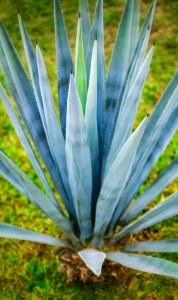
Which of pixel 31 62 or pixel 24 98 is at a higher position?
pixel 31 62

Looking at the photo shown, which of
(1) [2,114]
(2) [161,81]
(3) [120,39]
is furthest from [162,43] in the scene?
(3) [120,39]

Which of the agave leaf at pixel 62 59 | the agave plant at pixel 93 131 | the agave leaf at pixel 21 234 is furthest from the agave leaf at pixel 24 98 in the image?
the agave leaf at pixel 21 234

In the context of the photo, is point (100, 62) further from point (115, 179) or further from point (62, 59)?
point (115, 179)

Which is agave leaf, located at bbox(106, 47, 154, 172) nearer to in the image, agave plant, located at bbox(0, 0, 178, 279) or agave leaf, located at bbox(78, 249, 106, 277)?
agave plant, located at bbox(0, 0, 178, 279)

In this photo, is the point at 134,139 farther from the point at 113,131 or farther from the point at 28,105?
the point at 28,105

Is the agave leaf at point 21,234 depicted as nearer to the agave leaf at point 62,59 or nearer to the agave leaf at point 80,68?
the agave leaf at point 62,59

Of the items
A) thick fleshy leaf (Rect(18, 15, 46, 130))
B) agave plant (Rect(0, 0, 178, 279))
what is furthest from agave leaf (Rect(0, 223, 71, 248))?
thick fleshy leaf (Rect(18, 15, 46, 130))

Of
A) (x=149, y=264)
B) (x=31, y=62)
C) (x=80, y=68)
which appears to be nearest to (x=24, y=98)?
(x=31, y=62)
